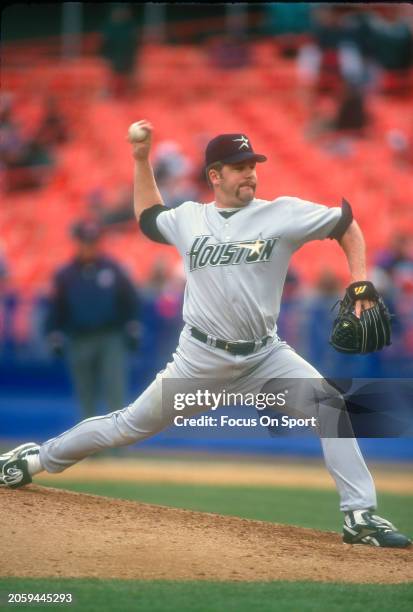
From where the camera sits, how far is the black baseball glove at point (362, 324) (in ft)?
13.5

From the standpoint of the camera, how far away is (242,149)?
4285mm

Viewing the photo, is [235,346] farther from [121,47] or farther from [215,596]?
[121,47]

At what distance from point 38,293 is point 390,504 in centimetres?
457

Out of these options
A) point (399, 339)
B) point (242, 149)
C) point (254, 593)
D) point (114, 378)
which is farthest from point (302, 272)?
point (254, 593)

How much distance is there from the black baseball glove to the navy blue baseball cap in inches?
24.4

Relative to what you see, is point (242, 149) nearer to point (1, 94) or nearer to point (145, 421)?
point (145, 421)

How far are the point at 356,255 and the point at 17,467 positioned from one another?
169cm

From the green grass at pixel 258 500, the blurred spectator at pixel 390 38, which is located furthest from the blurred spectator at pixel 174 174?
the green grass at pixel 258 500

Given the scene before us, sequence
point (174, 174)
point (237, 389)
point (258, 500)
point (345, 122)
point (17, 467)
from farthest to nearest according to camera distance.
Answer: point (345, 122), point (174, 174), point (258, 500), point (17, 467), point (237, 389)

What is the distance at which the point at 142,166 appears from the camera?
4586mm

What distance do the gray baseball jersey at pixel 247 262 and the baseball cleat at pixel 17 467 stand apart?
934 mm

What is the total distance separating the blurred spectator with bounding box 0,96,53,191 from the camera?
13.8 meters
